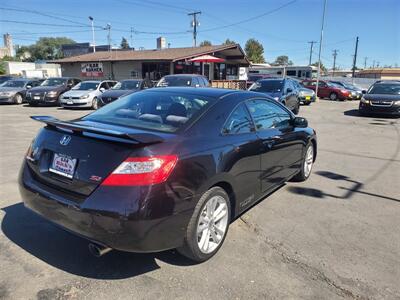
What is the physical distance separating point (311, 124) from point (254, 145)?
1053cm

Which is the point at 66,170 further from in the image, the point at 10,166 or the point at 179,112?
the point at 10,166

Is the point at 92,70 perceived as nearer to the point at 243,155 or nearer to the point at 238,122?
the point at 238,122

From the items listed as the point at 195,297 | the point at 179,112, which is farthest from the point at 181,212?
the point at 179,112

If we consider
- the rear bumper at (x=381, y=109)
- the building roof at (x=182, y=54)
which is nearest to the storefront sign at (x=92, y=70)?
the building roof at (x=182, y=54)

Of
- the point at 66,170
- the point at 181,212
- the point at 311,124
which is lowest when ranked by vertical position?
the point at 311,124

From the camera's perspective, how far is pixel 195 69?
32250 millimetres

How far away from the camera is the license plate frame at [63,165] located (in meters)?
2.76

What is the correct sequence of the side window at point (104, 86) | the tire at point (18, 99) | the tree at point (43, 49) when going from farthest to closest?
the tree at point (43, 49) < the tire at point (18, 99) < the side window at point (104, 86)

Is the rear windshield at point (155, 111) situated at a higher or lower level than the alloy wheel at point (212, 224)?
higher

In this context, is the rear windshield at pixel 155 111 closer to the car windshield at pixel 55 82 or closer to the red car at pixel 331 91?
the car windshield at pixel 55 82

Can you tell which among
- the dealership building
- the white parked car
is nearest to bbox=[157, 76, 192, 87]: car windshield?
the white parked car

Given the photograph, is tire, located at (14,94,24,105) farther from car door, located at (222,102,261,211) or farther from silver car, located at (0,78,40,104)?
car door, located at (222,102,261,211)

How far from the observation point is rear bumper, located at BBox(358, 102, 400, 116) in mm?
15016

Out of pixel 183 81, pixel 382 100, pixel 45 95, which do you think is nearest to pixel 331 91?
pixel 382 100
